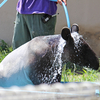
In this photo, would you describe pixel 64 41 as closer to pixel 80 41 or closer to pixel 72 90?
pixel 80 41

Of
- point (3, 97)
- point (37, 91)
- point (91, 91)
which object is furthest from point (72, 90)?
point (3, 97)

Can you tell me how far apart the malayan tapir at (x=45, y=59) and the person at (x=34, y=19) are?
83 centimetres

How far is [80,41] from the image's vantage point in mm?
2682

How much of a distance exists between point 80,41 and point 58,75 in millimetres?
518

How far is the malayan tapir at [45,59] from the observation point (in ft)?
8.50

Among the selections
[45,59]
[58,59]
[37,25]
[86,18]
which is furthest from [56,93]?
[86,18]

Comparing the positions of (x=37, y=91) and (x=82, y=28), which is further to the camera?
(x=82, y=28)

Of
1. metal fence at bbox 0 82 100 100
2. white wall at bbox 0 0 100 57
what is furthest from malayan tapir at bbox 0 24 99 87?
white wall at bbox 0 0 100 57

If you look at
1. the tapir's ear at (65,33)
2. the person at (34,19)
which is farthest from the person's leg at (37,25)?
the tapir's ear at (65,33)

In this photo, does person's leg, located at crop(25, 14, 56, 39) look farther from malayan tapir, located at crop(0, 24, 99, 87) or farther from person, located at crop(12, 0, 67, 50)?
malayan tapir, located at crop(0, 24, 99, 87)

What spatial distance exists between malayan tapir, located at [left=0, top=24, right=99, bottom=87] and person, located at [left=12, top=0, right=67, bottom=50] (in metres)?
0.83

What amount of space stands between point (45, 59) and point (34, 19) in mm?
1128

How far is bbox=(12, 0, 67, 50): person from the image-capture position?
348cm

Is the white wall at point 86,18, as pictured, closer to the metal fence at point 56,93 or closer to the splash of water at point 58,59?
the splash of water at point 58,59
